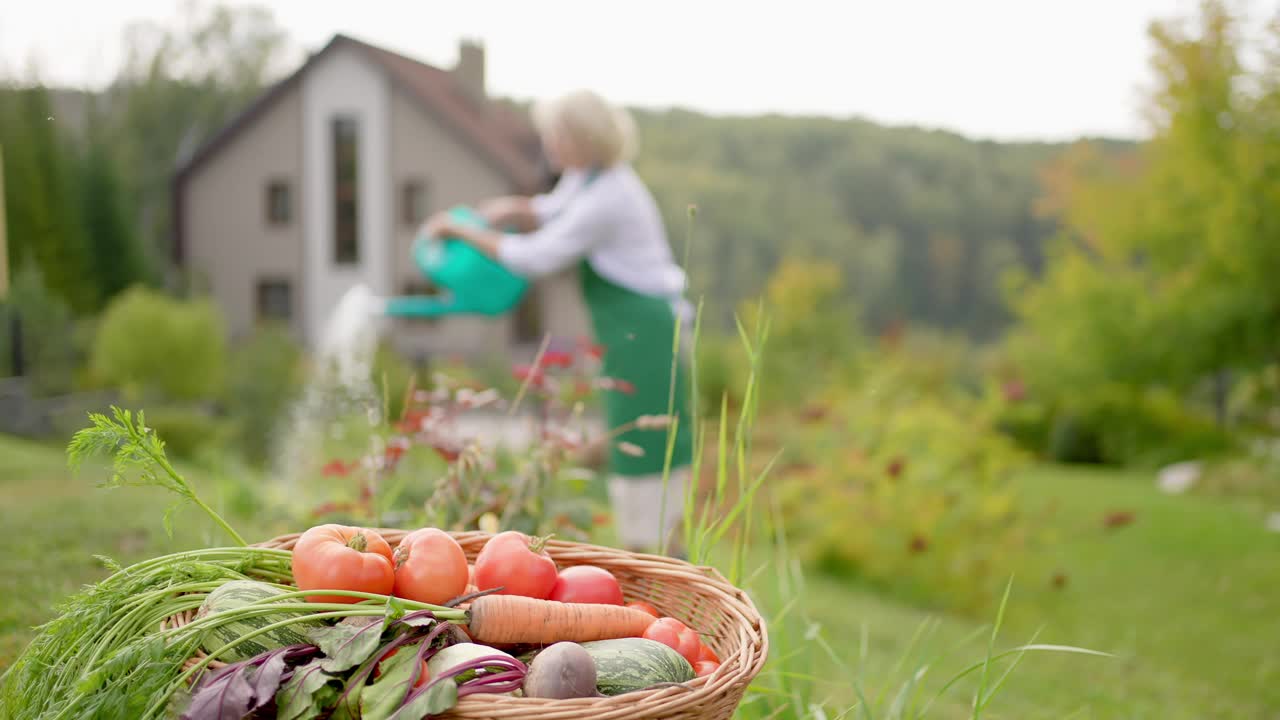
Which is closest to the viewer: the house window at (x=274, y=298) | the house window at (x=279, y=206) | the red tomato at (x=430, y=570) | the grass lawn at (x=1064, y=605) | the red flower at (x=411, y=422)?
the red tomato at (x=430, y=570)

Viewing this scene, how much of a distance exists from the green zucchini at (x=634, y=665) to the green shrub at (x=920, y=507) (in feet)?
13.4

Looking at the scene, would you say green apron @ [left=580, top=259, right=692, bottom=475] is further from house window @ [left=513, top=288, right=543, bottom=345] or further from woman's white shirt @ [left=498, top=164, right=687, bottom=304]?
house window @ [left=513, top=288, right=543, bottom=345]

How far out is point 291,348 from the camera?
11469 mm

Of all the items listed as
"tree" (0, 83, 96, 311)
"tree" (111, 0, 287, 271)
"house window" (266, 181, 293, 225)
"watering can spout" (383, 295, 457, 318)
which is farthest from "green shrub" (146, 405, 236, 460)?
"tree" (111, 0, 287, 271)

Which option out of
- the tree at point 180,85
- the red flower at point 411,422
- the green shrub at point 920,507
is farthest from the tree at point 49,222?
the red flower at point 411,422

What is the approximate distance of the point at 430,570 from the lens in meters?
1.47

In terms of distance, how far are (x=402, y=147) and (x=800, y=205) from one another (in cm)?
1714

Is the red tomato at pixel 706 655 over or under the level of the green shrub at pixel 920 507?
over

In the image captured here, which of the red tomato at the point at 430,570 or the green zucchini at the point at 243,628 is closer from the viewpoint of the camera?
the green zucchini at the point at 243,628

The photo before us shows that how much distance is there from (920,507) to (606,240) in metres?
2.82

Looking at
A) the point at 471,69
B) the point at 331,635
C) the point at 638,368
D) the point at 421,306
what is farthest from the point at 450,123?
A: the point at 331,635

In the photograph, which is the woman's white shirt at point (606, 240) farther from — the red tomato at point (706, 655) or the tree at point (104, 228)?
the tree at point (104, 228)

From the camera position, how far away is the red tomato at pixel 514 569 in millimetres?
1547

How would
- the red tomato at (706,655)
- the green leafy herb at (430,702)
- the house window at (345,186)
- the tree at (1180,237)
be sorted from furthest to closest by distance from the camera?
the house window at (345,186)
the tree at (1180,237)
the red tomato at (706,655)
the green leafy herb at (430,702)
